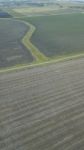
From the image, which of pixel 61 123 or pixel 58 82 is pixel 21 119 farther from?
pixel 58 82

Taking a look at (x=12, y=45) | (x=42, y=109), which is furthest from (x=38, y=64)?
(x=42, y=109)

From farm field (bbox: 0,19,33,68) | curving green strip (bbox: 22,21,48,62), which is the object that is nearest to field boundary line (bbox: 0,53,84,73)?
farm field (bbox: 0,19,33,68)

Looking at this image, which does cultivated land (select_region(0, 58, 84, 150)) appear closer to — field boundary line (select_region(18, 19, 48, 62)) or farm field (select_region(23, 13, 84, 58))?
field boundary line (select_region(18, 19, 48, 62))

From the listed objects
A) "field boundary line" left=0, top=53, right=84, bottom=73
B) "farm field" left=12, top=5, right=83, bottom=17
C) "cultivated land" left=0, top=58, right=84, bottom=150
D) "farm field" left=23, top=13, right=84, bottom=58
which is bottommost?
"farm field" left=12, top=5, right=83, bottom=17

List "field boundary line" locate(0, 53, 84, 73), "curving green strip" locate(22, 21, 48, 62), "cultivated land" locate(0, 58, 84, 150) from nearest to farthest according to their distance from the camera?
"cultivated land" locate(0, 58, 84, 150) < "field boundary line" locate(0, 53, 84, 73) < "curving green strip" locate(22, 21, 48, 62)

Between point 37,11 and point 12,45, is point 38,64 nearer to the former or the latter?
point 12,45

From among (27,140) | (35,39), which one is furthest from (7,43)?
(27,140)

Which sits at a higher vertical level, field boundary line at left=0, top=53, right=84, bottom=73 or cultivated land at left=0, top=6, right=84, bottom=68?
field boundary line at left=0, top=53, right=84, bottom=73
